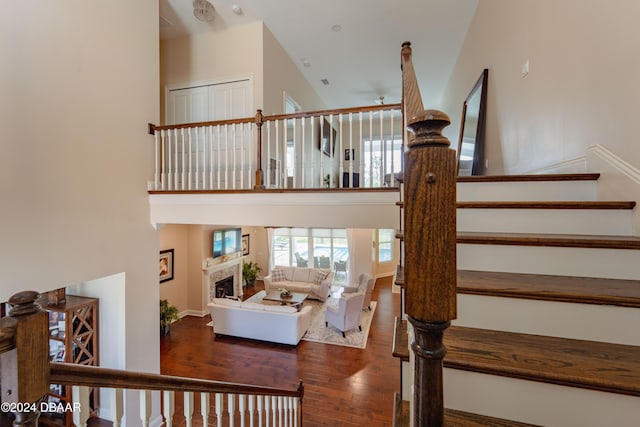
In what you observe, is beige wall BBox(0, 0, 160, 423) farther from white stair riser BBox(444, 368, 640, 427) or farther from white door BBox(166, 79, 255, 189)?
white stair riser BBox(444, 368, 640, 427)

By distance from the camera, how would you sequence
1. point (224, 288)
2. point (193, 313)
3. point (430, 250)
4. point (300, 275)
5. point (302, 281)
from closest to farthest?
point (430, 250) < point (193, 313) < point (224, 288) < point (302, 281) < point (300, 275)

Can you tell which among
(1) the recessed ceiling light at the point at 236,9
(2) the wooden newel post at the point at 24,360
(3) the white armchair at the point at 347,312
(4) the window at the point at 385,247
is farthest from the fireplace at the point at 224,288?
(2) the wooden newel post at the point at 24,360

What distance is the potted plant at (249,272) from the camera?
8.85m

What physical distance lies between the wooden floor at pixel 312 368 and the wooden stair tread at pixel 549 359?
10.4 ft

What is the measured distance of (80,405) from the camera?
805 mm

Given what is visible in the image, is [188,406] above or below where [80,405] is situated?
below

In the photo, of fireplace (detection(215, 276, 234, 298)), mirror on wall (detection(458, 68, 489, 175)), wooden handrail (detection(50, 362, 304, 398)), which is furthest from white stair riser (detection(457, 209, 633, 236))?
fireplace (detection(215, 276, 234, 298))

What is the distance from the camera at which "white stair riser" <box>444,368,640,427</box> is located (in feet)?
2.53

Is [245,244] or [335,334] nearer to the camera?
[335,334]

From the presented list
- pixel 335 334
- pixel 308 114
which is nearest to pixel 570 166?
pixel 308 114

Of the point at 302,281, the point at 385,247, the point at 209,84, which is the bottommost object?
the point at 302,281

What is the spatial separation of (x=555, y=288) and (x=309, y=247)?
8923 mm

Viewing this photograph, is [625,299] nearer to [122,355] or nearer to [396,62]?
[122,355]

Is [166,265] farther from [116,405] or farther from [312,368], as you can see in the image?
[116,405]
